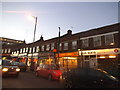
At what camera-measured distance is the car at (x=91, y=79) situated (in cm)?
512

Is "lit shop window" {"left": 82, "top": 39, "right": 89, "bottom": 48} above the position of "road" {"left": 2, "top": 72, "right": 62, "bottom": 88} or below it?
above

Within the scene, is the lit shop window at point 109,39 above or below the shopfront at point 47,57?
above

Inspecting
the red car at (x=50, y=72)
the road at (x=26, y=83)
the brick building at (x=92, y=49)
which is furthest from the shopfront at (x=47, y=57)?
the road at (x=26, y=83)

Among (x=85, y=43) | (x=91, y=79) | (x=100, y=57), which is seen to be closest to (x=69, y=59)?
(x=85, y=43)

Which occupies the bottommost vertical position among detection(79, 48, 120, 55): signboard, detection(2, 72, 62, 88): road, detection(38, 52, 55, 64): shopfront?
detection(2, 72, 62, 88): road

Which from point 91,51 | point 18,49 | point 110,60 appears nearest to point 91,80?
point 110,60

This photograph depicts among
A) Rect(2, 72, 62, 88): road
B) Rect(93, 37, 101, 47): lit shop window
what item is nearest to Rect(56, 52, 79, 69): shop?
Rect(93, 37, 101, 47): lit shop window

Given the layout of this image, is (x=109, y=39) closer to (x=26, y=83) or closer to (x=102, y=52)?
(x=102, y=52)

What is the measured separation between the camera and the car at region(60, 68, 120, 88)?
5117 mm

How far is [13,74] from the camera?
9.40m

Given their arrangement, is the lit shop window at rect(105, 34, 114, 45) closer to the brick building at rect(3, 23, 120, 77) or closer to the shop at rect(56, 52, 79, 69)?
the brick building at rect(3, 23, 120, 77)

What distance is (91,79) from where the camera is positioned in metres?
5.58

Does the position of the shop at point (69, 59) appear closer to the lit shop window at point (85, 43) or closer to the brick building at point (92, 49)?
the brick building at point (92, 49)

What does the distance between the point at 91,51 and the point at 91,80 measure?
11646 mm
